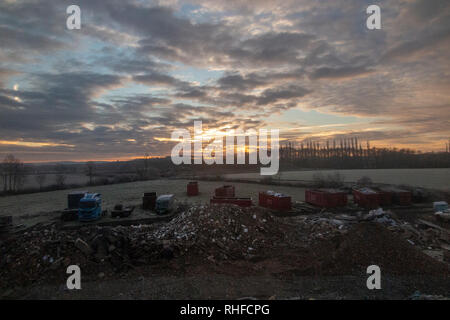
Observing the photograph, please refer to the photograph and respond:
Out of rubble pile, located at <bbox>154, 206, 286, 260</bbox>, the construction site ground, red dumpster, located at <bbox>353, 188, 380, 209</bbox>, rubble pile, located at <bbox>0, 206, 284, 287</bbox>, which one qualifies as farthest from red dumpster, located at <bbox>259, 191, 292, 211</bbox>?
rubble pile, located at <bbox>0, 206, 284, 287</bbox>

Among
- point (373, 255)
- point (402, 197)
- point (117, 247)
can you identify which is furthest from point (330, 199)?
point (117, 247)

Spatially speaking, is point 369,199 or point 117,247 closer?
point 117,247

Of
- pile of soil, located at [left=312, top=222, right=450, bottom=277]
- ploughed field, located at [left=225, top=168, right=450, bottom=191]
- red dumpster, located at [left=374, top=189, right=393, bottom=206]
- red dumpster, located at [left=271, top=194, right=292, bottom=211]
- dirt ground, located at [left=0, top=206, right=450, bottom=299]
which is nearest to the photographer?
dirt ground, located at [left=0, top=206, right=450, bottom=299]

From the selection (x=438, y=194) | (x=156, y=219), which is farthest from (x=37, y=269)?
(x=438, y=194)

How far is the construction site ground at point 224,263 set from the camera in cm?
752

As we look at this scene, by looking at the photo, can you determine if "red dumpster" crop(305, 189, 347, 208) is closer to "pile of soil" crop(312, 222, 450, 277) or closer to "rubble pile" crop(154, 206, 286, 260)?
"rubble pile" crop(154, 206, 286, 260)

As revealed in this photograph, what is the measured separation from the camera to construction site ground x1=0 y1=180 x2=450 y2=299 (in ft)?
24.7

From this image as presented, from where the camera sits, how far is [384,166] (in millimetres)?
87250

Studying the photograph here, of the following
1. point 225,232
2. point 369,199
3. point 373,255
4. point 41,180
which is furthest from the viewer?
point 41,180

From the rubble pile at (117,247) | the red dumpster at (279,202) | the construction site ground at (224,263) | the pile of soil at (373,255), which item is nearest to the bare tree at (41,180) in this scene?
the rubble pile at (117,247)

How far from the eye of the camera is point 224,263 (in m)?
9.80

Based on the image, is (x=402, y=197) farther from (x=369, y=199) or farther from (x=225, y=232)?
(x=225, y=232)
